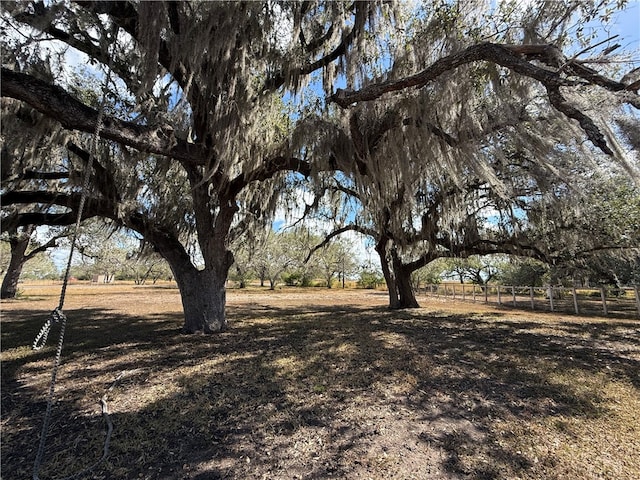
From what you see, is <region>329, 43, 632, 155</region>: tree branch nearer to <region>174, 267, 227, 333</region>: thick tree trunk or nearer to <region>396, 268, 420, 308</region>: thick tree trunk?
<region>174, 267, 227, 333</region>: thick tree trunk

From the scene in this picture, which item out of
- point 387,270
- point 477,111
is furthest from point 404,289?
point 477,111

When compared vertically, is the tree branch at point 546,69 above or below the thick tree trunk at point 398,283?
above

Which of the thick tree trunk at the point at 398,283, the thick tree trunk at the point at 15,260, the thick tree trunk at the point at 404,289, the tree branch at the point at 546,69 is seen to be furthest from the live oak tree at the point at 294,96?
the thick tree trunk at the point at 15,260

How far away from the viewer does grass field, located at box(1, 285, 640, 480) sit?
193 centimetres

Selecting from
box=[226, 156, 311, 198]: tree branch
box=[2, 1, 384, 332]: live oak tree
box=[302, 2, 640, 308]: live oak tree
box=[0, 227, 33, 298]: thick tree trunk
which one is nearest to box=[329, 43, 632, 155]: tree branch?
box=[302, 2, 640, 308]: live oak tree

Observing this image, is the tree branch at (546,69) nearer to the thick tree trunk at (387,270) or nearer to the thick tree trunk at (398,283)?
the thick tree trunk at (387,270)

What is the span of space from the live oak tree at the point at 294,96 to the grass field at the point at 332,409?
2.10m

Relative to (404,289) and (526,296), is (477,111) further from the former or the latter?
(526,296)

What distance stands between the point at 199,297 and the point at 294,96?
3.83m

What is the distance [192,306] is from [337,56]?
4841 mm

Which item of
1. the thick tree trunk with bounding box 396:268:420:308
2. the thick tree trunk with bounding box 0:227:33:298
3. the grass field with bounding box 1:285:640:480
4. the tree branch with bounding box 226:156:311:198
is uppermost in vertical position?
the tree branch with bounding box 226:156:311:198

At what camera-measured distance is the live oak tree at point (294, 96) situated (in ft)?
10.2

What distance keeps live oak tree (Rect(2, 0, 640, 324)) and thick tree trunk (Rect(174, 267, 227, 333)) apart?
3 centimetres

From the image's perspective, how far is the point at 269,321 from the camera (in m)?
7.50
